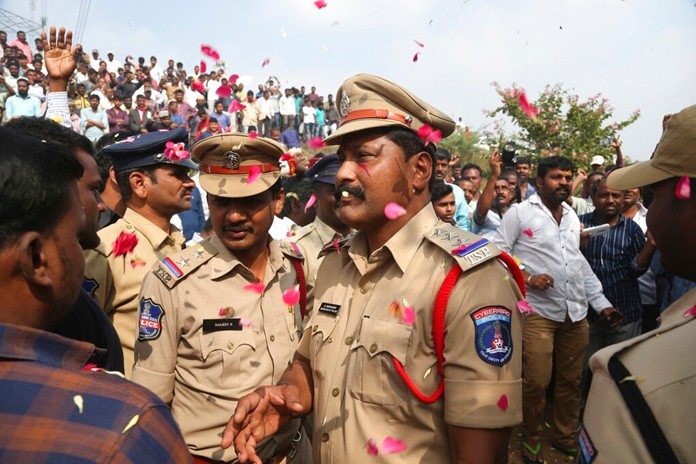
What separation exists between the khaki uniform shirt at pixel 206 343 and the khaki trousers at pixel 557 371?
3.10 metres

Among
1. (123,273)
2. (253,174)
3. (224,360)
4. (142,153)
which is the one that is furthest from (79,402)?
(142,153)

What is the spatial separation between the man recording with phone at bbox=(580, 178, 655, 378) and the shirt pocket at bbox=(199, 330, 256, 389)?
424cm

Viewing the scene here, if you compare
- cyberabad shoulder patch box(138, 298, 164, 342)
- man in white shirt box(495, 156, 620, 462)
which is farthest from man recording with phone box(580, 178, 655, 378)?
cyberabad shoulder patch box(138, 298, 164, 342)

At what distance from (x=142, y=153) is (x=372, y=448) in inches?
97.5

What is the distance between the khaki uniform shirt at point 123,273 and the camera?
2963 mm

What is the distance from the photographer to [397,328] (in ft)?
6.57

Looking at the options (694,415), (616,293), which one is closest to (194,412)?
(694,415)

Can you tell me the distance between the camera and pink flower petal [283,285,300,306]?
2.94 m

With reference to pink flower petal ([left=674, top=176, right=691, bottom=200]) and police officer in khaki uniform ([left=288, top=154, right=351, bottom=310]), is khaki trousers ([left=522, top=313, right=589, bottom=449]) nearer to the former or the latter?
police officer in khaki uniform ([left=288, top=154, right=351, bottom=310])

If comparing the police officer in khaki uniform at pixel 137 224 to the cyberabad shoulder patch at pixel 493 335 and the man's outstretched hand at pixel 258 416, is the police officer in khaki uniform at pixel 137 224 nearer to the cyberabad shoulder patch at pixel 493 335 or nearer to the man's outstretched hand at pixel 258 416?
the man's outstretched hand at pixel 258 416

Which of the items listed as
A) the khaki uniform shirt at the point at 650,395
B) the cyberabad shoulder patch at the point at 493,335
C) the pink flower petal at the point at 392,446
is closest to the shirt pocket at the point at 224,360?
the pink flower petal at the point at 392,446

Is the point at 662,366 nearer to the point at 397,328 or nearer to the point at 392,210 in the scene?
the point at 397,328

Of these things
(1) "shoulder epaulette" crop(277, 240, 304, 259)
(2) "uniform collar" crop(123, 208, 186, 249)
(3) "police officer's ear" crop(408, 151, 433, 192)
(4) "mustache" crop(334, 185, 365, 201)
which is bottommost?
(1) "shoulder epaulette" crop(277, 240, 304, 259)

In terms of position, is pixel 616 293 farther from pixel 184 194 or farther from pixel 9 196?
pixel 9 196
